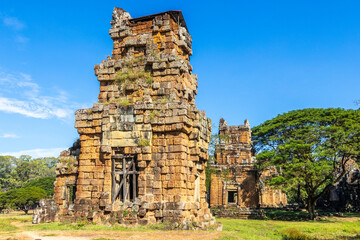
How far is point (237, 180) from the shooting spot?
30.8m

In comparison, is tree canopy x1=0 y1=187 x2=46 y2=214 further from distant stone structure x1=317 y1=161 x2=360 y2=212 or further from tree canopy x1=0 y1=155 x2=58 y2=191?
distant stone structure x1=317 y1=161 x2=360 y2=212

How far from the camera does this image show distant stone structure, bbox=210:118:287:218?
29.3 metres

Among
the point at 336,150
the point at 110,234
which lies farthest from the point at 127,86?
the point at 336,150

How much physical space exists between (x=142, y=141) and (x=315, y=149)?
1759 centimetres

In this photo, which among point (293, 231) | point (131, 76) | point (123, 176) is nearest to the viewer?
point (123, 176)

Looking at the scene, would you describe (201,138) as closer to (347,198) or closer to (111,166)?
(111,166)

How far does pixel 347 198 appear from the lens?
33000 mm

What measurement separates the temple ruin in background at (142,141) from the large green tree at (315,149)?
12.6m

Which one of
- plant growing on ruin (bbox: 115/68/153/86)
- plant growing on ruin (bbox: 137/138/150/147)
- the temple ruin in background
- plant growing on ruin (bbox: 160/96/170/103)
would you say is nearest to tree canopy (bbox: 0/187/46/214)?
the temple ruin in background

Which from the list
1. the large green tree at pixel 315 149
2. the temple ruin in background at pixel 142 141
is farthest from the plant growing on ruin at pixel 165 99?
the large green tree at pixel 315 149

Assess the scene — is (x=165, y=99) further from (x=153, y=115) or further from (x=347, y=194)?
(x=347, y=194)

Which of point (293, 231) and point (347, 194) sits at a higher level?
point (347, 194)

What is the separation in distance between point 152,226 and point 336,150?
61.7 feet

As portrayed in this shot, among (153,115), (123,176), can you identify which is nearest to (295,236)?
(123,176)
